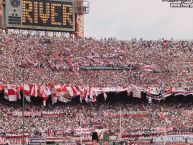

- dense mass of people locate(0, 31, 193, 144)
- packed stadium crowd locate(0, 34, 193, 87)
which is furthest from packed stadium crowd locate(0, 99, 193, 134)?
packed stadium crowd locate(0, 34, 193, 87)

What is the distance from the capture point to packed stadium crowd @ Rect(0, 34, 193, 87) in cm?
7388

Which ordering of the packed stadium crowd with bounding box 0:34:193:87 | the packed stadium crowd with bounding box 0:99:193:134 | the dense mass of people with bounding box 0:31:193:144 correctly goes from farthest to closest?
the packed stadium crowd with bounding box 0:34:193:87 < the dense mass of people with bounding box 0:31:193:144 < the packed stadium crowd with bounding box 0:99:193:134

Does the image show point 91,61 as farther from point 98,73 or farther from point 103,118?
point 103,118

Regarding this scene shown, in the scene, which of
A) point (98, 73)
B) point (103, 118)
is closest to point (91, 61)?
point (98, 73)

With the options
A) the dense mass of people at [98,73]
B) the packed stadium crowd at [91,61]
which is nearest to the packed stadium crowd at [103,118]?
the dense mass of people at [98,73]

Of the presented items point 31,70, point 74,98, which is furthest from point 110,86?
point 31,70

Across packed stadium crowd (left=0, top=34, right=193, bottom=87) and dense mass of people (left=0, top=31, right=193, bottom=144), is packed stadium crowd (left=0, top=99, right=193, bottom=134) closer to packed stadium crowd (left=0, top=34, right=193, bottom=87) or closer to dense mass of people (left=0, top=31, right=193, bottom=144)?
dense mass of people (left=0, top=31, right=193, bottom=144)

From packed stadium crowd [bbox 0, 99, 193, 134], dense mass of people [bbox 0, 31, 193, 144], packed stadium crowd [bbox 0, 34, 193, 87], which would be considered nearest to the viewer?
packed stadium crowd [bbox 0, 99, 193, 134]

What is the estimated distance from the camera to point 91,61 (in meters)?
78.0

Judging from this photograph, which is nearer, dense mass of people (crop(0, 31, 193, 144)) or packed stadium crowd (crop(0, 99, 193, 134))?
packed stadium crowd (crop(0, 99, 193, 134))

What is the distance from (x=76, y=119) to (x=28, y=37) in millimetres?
16118

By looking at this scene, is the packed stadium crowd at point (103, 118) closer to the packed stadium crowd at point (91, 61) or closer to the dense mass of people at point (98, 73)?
the dense mass of people at point (98, 73)

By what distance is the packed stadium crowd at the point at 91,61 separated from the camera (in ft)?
242

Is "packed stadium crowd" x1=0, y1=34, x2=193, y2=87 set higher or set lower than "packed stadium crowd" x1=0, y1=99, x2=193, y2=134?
higher
